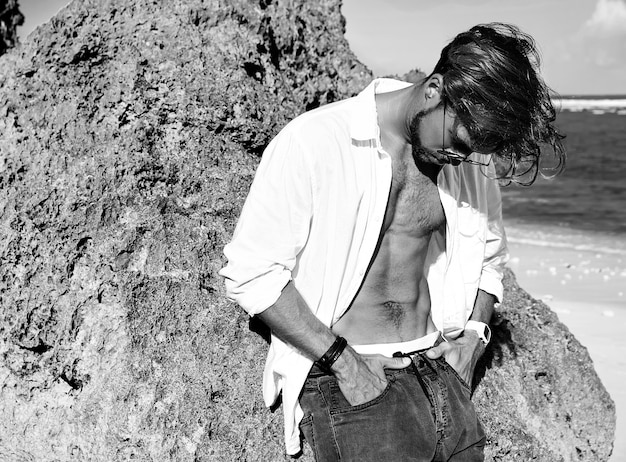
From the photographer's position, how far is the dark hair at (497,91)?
2.35m

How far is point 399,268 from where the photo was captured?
2791 mm

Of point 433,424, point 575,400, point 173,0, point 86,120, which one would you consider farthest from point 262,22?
point 575,400

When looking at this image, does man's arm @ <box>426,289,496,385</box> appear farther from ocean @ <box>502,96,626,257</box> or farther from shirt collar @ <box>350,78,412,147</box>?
ocean @ <box>502,96,626,257</box>

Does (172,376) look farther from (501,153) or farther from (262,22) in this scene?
(262,22)

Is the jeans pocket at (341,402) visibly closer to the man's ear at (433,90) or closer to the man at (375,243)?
the man at (375,243)

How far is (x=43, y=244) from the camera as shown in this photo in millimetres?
2811

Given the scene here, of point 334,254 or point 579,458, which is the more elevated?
point 334,254

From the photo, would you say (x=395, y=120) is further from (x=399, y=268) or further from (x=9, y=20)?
(x=9, y=20)

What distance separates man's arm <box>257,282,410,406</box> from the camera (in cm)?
241

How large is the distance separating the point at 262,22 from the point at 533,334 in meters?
2.12

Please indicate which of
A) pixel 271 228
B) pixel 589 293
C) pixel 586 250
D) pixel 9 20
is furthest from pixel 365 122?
pixel 9 20

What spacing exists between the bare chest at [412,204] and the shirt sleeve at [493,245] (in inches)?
11.9

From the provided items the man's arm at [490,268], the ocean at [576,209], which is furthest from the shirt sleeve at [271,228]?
the ocean at [576,209]

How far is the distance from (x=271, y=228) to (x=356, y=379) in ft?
2.05
